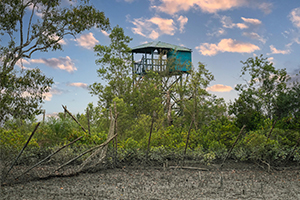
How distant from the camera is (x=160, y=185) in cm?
543

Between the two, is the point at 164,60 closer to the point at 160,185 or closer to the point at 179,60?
the point at 179,60

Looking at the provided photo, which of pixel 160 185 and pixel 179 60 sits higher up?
pixel 179 60

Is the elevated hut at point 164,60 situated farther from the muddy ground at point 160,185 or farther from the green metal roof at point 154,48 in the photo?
the muddy ground at point 160,185

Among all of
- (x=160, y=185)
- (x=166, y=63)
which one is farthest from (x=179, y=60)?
(x=160, y=185)

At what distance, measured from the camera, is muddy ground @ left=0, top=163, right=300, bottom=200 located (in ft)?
15.6

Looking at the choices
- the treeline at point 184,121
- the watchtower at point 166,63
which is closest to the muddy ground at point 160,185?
the treeline at point 184,121

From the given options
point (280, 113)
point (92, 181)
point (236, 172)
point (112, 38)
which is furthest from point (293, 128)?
point (112, 38)

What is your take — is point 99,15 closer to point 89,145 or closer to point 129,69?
point 89,145

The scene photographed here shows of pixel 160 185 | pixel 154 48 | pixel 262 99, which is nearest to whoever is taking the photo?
pixel 160 185

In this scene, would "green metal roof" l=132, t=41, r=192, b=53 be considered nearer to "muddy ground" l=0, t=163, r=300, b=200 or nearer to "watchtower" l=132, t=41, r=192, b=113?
"watchtower" l=132, t=41, r=192, b=113

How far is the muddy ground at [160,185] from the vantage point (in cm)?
476

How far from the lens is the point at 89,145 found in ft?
24.4

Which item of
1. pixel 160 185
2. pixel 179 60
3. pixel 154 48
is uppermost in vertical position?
pixel 154 48

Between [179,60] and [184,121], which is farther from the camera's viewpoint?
[179,60]
